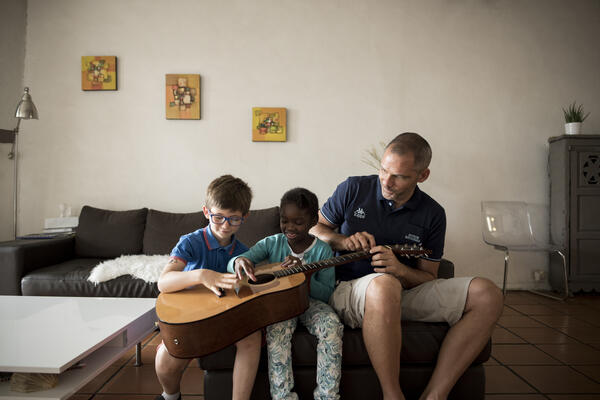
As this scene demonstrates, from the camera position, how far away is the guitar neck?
136 cm

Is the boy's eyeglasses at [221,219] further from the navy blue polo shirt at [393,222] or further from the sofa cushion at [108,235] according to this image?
the sofa cushion at [108,235]

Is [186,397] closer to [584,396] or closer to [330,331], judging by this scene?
[330,331]

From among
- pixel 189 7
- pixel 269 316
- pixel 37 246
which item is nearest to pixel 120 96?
pixel 189 7

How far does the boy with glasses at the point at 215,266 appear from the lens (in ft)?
4.00

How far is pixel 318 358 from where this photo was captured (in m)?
1.27

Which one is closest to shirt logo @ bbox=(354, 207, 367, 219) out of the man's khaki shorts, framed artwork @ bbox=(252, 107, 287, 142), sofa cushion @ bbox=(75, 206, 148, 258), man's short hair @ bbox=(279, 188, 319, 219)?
man's short hair @ bbox=(279, 188, 319, 219)

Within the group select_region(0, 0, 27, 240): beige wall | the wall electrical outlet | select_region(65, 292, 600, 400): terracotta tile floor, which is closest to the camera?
select_region(65, 292, 600, 400): terracotta tile floor

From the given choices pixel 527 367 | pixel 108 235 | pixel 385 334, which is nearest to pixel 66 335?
pixel 385 334

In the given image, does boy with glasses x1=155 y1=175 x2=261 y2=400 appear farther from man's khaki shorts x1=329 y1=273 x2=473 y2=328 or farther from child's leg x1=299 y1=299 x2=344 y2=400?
man's khaki shorts x1=329 y1=273 x2=473 y2=328

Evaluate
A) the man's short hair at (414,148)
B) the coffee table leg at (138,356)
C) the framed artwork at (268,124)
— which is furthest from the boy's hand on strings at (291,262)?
the framed artwork at (268,124)

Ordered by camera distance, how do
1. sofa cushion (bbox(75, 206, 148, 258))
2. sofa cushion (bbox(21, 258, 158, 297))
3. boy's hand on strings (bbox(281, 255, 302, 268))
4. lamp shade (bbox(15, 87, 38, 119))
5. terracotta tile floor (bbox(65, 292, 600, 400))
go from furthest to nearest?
sofa cushion (bbox(75, 206, 148, 258)), lamp shade (bbox(15, 87, 38, 119)), sofa cushion (bbox(21, 258, 158, 297)), terracotta tile floor (bbox(65, 292, 600, 400)), boy's hand on strings (bbox(281, 255, 302, 268))

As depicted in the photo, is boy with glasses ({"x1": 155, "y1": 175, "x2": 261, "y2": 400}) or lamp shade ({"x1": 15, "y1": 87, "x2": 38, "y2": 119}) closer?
boy with glasses ({"x1": 155, "y1": 175, "x2": 261, "y2": 400})

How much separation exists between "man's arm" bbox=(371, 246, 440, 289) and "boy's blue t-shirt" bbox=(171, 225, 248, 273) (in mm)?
639

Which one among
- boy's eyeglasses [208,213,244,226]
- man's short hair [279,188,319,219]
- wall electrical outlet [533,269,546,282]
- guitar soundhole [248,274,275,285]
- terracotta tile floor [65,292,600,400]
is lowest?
terracotta tile floor [65,292,600,400]
